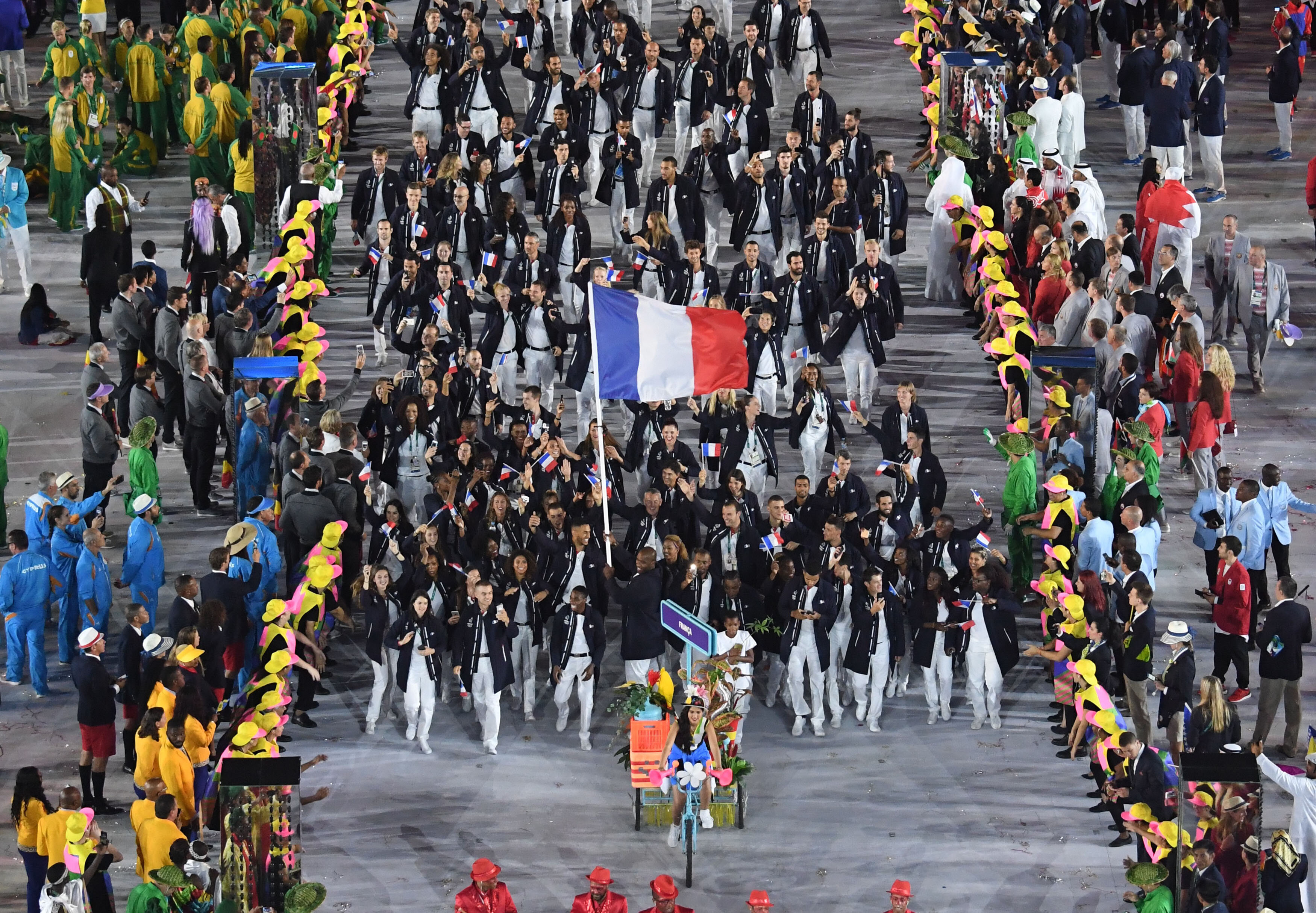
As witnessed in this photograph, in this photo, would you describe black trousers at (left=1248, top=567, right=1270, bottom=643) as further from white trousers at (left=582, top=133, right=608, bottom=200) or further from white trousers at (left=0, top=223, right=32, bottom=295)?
white trousers at (left=0, top=223, right=32, bottom=295)

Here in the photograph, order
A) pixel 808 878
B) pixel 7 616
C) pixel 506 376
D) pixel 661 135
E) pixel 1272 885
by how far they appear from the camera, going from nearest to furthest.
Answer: pixel 1272 885 < pixel 808 878 < pixel 7 616 < pixel 506 376 < pixel 661 135

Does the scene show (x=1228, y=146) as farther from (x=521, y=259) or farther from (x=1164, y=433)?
(x=521, y=259)

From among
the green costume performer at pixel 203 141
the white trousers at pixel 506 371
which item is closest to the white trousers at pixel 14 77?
the green costume performer at pixel 203 141

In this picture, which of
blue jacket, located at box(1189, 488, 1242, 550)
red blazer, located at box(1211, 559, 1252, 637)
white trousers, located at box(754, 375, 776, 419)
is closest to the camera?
red blazer, located at box(1211, 559, 1252, 637)

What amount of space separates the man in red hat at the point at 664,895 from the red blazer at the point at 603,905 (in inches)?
11.6

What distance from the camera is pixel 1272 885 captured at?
651 inches

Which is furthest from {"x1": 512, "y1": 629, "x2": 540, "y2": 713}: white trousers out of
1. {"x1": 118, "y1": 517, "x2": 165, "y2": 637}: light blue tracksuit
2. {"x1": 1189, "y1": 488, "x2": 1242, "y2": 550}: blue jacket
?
{"x1": 1189, "y1": 488, "x2": 1242, "y2": 550}: blue jacket

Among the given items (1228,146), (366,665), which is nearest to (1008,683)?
(366,665)

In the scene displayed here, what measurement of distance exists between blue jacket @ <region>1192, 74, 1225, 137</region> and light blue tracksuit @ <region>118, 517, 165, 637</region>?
1333 centimetres

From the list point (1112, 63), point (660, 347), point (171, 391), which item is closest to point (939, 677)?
point (660, 347)

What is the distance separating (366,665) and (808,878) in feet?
15.8

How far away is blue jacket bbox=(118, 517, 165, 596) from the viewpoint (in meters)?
20.5

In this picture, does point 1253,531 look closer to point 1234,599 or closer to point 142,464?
point 1234,599

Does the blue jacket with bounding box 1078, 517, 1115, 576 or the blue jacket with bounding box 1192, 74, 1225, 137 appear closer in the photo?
the blue jacket with bounding box 1078, 517, 1115, 576
